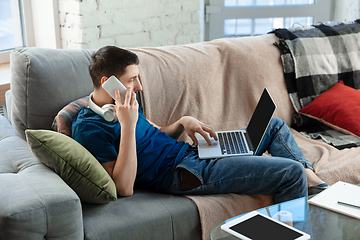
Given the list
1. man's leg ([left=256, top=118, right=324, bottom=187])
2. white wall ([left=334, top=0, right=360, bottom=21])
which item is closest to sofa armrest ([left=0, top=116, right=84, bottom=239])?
man's leg ([left=256, top=118, right=324, bottom=187])

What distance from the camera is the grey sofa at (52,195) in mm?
1102

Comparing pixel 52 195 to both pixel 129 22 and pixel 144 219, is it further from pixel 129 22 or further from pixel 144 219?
pixel 129 22

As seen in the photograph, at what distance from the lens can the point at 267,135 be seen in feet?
5.81

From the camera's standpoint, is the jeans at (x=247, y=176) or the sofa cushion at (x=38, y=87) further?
the sofa cushion at (x=38, y=87)

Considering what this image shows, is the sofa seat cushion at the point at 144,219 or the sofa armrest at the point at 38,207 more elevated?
the sofa armrest at the point at 38,207

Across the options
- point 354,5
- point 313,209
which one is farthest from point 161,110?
point 354,5

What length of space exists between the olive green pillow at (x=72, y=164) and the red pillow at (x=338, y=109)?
134 cm

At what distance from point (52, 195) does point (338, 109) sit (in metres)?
1.59

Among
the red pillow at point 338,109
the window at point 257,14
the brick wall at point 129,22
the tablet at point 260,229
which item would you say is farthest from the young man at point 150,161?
the window at point 257,14

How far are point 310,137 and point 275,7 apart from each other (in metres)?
1.51

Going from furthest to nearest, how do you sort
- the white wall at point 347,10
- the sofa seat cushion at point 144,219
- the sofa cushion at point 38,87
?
1. the white wall at point 347,10
2. the sofa cushion at point 38,87
3. the sofa seat cushion at point 144,219

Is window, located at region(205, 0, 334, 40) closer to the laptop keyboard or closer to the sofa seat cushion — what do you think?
the laptop keyboard

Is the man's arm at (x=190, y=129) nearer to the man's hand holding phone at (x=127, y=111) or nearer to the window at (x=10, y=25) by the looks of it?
Result: the man's hand holding phone at (x=127, y=111)

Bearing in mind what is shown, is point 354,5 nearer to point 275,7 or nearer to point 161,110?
point 275,7
